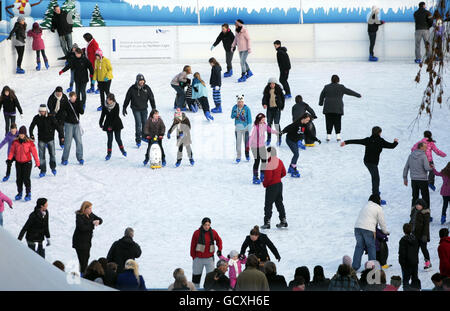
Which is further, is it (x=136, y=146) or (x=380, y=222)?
(x=136, y=146)

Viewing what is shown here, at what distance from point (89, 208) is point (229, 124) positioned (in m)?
8.76

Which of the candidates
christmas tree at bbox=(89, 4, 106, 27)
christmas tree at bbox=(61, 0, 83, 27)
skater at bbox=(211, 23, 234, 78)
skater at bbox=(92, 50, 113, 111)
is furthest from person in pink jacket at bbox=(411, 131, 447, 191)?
christmas tree at bbox=(61, 0, 83, 27)

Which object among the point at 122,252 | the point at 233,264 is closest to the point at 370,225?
the point at 233,264

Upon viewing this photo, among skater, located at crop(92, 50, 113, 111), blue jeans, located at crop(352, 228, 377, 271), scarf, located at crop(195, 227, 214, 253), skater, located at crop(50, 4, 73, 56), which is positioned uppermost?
skater, located at crop(50, 4, 73, 56)

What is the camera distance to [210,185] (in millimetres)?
17219

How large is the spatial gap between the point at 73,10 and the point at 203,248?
17005 millimetres

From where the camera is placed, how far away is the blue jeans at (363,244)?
1263 centimetres

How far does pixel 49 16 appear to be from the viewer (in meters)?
27.1

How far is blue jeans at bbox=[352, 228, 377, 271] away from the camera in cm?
1263

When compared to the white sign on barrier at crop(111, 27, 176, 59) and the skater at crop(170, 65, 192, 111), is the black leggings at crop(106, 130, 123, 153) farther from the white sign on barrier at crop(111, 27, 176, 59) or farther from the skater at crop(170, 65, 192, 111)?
the white sign on barrier at crop(111, 27, 176, 59)

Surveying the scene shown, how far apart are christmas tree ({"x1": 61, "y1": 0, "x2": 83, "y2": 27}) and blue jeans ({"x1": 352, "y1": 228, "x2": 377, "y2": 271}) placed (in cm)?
1658

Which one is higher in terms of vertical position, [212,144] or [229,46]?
[229,46]
